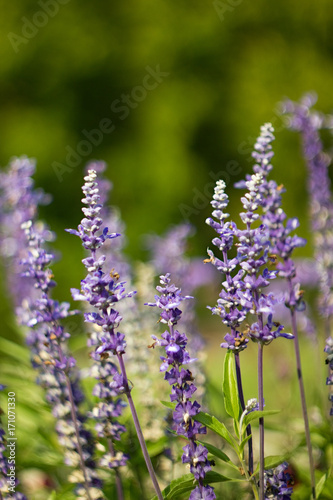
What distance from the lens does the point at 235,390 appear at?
182 centimetres

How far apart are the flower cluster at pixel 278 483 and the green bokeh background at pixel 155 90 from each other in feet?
25.8

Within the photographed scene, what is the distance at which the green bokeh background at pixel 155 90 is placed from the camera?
32.1 ft

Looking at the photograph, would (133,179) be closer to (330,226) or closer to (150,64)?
(150,64)

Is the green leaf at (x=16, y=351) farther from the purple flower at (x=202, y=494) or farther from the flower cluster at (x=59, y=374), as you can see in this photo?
the purple flower at (x=202, y=494)

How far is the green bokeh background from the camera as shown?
32.1ft

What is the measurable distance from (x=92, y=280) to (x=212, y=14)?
370 inches

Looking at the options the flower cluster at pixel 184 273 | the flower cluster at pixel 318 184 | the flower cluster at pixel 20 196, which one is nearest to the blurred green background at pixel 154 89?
the flower cluster at pixel 184 273

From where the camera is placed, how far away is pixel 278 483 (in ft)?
5.73

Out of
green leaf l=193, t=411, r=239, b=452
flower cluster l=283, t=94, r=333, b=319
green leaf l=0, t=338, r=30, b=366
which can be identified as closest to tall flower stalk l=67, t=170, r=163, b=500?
green leaf l=193, t=411, r=239, b=452

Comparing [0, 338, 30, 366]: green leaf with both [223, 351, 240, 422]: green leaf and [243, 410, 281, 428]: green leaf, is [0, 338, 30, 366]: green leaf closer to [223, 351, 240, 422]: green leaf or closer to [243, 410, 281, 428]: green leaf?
[223, 351, 240, 422]: green leaf

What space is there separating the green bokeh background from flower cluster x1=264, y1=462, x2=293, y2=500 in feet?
25.8

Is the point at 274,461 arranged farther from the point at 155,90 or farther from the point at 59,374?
the point at 155,90

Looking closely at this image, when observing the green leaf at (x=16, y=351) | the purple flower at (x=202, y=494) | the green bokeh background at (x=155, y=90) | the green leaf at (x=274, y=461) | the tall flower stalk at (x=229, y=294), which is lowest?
the purple flower at (x=202, y=494)

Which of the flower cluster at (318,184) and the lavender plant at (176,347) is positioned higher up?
the flower cluster at (318,184)
